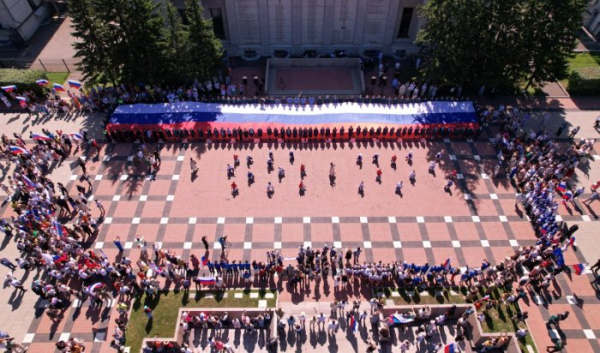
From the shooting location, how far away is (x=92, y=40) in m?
34.7

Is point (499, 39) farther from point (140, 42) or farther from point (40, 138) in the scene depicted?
point (40, 138)

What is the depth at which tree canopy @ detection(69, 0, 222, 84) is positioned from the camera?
33250 mm

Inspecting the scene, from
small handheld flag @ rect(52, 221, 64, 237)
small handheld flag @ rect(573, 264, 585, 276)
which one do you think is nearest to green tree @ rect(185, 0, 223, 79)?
small handheld flag @ rect(52, 221, 64, 237)

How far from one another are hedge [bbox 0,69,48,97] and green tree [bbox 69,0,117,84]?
19.9 ft

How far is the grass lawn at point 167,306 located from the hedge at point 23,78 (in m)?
27.1

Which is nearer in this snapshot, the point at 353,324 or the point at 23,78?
the point at 353,324

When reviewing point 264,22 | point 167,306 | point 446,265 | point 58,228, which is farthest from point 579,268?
point 264,22

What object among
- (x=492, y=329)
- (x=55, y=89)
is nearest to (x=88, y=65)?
(x=55, y=89)

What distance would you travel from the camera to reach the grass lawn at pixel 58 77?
41281 mm

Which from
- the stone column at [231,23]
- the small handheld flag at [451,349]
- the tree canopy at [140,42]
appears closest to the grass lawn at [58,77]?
the tree canopy at [140,42]

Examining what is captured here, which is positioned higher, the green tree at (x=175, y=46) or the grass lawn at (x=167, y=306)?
the green tree at (x=175, y=46)

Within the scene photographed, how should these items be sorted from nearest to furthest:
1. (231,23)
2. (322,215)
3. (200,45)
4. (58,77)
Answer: (322,215) → (200,45) → (58,77) → (231,23)

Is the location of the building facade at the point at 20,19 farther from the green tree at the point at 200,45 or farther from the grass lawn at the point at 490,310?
the grass lawn at the point at 490,310

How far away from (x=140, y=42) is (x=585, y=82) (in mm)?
42746
